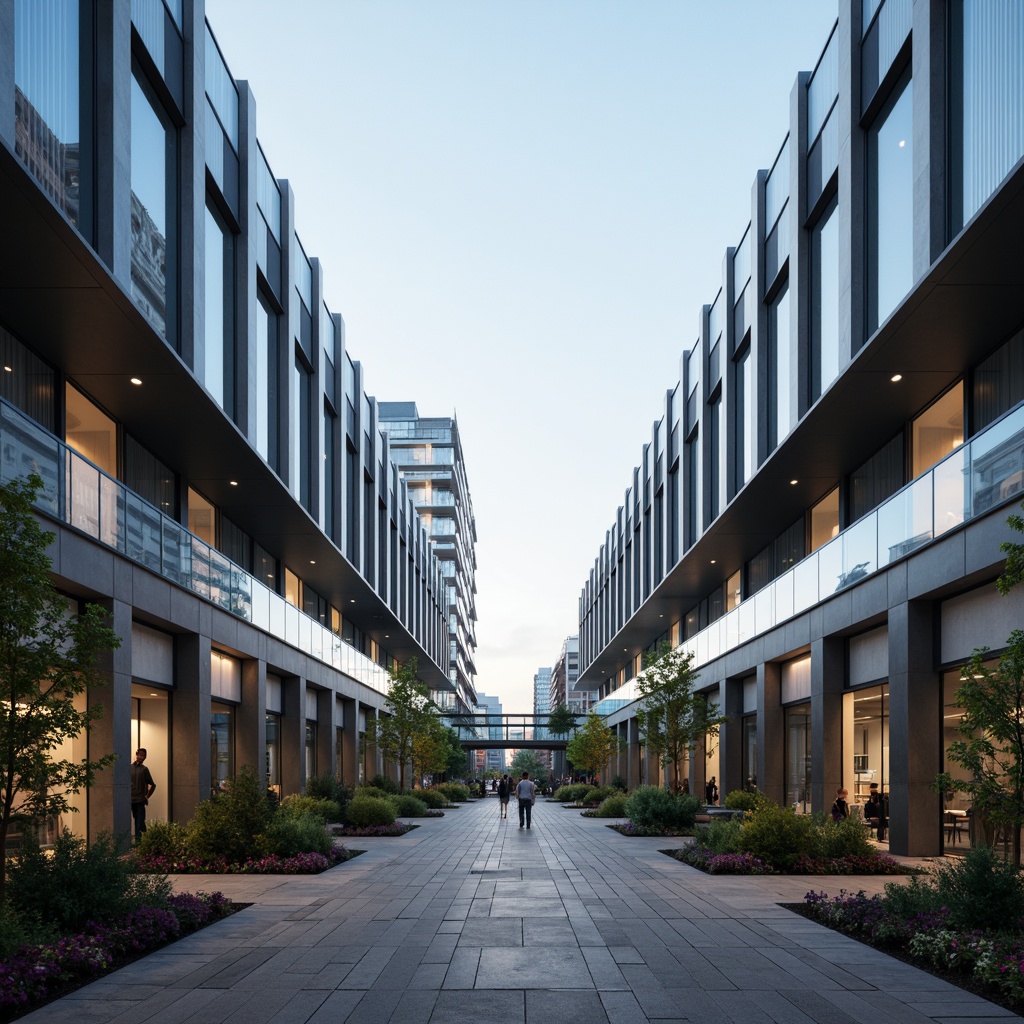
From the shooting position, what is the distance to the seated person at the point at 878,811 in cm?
2303

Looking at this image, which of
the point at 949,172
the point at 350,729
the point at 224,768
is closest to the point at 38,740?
the point at 949,172

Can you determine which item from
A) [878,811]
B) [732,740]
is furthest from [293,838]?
[732,740]

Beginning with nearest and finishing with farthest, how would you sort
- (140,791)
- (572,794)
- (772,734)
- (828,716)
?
(140,791), (828,716), (772,734), (572,794)

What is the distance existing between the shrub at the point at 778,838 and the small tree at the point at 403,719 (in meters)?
27.7

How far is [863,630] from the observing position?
23656mm

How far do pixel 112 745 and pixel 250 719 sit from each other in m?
10.9

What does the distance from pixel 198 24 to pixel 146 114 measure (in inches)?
113

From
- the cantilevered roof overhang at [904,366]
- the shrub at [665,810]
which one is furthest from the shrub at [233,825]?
the shrub at [665,810]

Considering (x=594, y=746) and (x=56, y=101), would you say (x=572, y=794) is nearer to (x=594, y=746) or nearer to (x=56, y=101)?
(x=594, y=746)

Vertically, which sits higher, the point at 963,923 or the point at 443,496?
the point at 443,496

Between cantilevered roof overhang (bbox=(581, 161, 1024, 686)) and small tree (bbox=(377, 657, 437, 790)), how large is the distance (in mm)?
17168

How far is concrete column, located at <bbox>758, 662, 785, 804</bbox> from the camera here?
30703mm

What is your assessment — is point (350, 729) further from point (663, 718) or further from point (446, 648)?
point (446, 648)

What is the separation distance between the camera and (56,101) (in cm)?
1484
